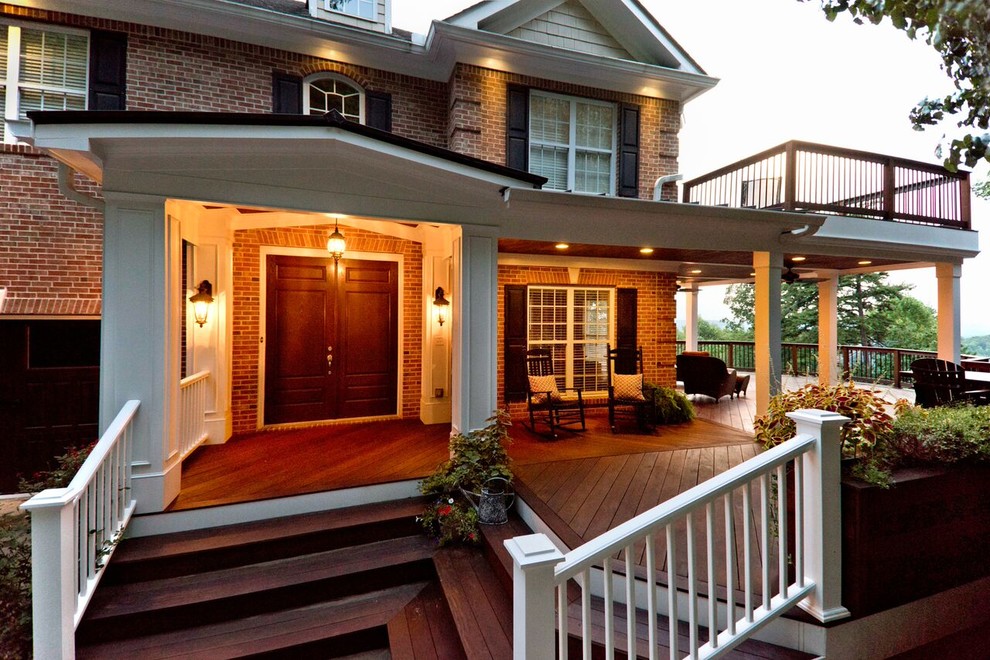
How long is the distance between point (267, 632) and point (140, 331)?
2478 millimetres

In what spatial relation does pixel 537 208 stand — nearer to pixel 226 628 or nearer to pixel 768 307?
pixel 768 307

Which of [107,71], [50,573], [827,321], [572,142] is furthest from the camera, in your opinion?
Result: [827,321]

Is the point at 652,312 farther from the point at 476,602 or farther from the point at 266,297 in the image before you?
the point at 266,297

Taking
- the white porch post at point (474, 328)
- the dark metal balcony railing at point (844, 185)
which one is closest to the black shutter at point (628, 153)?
the dark metal balcony railing at point (844, 185)

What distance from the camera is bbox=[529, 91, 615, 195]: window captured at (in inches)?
275

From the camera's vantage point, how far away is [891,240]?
6891 mm

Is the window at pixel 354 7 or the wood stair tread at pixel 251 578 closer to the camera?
the wood stair tread at pixel 251 578

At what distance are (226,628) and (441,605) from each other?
1480 millimetres

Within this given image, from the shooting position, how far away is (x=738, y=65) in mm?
15242

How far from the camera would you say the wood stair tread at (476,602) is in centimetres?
274

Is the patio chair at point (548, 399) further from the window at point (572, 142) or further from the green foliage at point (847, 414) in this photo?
the green foliage at point (847, 414)

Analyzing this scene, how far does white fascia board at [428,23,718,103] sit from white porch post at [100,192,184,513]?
14.8 ft

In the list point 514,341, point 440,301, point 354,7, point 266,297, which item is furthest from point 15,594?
point 354,7

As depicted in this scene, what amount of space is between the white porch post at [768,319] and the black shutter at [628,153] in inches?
86.5
